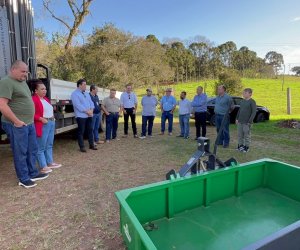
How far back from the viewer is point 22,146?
3820 millimetres

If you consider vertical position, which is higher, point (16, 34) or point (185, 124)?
point (16, 34)

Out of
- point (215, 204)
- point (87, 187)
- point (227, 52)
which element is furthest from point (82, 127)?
point (227, 52)

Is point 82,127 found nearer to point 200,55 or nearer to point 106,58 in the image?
point 106,58

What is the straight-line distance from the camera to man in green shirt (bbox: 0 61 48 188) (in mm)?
3561

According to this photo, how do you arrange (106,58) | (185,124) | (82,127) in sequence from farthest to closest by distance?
(106,58) < (185,124) < (82,127)

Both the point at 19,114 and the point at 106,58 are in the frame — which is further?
the point at 106,58

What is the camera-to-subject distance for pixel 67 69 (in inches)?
711

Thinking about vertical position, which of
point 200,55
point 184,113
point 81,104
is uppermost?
point 200,55

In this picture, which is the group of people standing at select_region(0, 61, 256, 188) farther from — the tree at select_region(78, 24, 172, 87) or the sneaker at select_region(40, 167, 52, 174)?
the tree at select_region(78, 24, 172, 87)

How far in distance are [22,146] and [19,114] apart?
471mm

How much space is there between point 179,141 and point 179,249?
5.54 metres

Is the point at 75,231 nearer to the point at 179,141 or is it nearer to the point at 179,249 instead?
the point at 179,249

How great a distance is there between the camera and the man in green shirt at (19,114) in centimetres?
356

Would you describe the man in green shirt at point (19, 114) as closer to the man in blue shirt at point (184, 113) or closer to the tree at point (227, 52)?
the man in blue shirt at point (184, 113)
